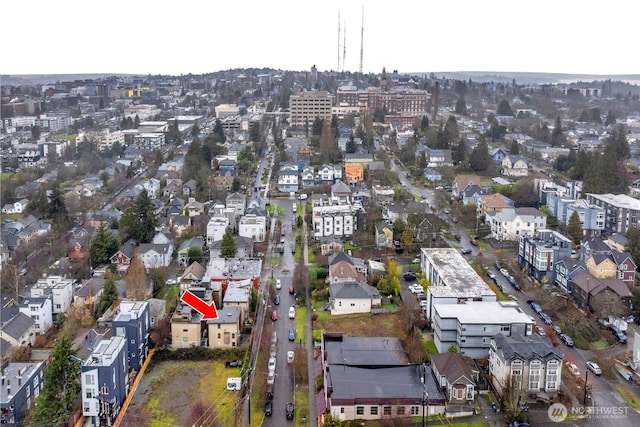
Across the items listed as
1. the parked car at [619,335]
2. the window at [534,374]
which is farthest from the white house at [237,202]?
the window at [534,374]

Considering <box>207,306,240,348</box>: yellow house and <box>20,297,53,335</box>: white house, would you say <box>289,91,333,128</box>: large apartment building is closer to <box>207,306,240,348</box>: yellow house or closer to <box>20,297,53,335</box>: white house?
<box>20,297,53,335</box>: white house

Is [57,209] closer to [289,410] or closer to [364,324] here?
[364,324]

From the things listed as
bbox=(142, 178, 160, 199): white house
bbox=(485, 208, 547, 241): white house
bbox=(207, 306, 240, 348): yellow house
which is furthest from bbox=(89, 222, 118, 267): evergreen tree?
bbox=(485, 208, 547, 241): white house

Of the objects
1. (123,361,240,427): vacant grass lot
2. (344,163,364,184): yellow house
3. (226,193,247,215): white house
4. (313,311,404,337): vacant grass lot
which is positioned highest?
(344,163,364,184): yellow house

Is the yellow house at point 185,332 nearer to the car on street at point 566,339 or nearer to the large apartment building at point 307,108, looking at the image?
the car on street at point 566,339

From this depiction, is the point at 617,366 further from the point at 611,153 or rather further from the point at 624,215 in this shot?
the point at 611,153
